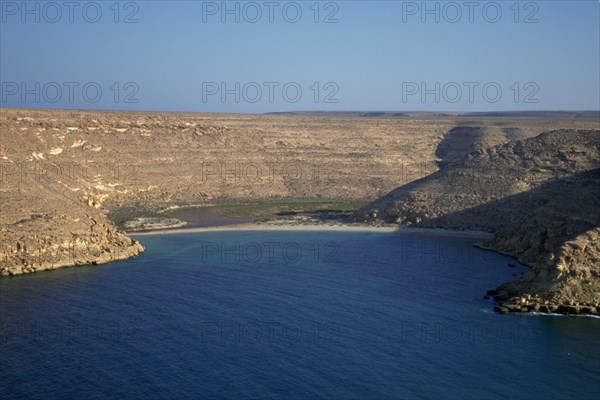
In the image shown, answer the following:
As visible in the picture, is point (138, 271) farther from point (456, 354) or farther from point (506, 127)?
point (506, 127)

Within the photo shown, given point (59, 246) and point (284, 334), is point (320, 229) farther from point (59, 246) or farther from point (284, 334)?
point (284, 334)

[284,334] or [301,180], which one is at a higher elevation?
[301,180]

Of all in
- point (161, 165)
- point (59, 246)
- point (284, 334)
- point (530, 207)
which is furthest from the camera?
point (161, 165)

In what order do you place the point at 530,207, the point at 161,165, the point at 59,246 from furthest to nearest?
the point at 161,165 < the point at 530,207 < the point at 59,246

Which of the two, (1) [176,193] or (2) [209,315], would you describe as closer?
(2) [209,315]

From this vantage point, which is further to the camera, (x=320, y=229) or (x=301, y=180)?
(x=301, y=180)

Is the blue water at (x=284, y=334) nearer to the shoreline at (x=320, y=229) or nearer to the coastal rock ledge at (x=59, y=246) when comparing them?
the coastal rock ledge at (x=59, y=246)

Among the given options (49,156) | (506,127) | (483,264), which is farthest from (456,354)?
(506,127)

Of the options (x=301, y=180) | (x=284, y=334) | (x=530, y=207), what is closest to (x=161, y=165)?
(x=301, y=180)

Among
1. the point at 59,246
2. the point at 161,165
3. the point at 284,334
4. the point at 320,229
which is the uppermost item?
the point at 161,165
